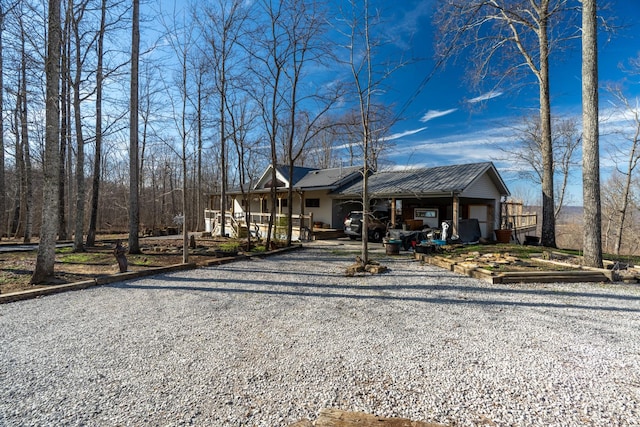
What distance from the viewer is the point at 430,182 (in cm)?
1416

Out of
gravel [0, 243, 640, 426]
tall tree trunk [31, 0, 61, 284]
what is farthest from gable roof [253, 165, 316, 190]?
Answer: gravel [0, 243, 640, 426]

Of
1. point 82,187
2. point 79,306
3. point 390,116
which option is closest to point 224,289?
point 79,306

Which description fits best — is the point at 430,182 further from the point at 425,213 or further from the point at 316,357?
the point at 316,357

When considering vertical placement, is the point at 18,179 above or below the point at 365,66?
below

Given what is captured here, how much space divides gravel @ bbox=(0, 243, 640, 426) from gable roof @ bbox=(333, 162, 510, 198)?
7717 millimetres

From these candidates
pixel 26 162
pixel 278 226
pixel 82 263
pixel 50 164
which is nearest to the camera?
pixel 50 164

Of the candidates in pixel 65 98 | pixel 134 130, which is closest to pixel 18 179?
pixel 65 98

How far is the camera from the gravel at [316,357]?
87.0 inches

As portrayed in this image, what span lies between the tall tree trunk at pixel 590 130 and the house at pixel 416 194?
4763mm

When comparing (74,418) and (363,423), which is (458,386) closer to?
(363,423)

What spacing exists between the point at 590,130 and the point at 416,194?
18.8 feet

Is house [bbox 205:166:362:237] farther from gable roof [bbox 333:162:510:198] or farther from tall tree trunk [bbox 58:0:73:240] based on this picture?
tall tree trunk [bbox 58:0:73:240]

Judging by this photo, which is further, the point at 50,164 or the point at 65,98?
the point at 65,98

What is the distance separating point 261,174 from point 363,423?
71.3 feet
